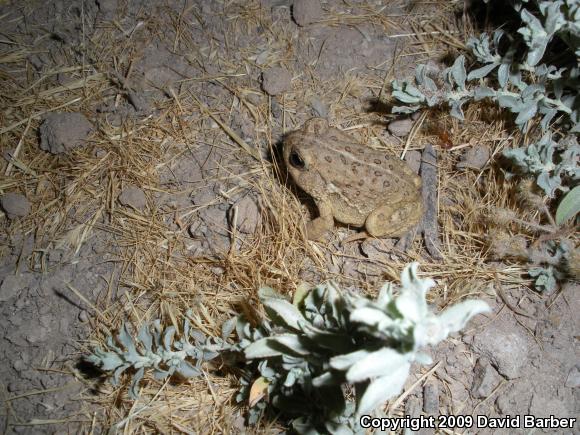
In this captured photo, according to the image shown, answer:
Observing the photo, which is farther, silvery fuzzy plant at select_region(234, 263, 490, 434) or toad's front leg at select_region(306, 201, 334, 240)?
toad's front leg at select_region(306, 201, 334, 240)

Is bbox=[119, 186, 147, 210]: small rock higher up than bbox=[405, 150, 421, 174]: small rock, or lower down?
lower down

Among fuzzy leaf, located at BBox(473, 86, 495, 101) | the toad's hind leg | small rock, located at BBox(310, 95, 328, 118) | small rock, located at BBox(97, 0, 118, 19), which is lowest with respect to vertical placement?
the toad's hind leg

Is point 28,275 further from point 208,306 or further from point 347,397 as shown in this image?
point 347,397

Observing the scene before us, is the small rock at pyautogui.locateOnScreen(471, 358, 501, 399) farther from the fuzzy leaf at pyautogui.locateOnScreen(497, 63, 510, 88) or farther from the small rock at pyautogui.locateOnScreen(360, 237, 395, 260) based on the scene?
the fuzzy leaf at pyautogui.locateOnScreen(497, 63, 510, 88)

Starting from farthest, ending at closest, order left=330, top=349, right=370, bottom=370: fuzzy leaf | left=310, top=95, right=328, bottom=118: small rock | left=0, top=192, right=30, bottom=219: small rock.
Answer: left=310, top=95, right=328, bottom=118: small rock
left=0, top=192, right=30, bottom=219: small rock
left=330, top=349, right=370, bottom=370: fuzzy leaf

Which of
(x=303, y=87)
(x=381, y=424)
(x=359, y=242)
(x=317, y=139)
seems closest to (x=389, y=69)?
(x=303, y=87)

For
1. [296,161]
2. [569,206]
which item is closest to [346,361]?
[296,161]

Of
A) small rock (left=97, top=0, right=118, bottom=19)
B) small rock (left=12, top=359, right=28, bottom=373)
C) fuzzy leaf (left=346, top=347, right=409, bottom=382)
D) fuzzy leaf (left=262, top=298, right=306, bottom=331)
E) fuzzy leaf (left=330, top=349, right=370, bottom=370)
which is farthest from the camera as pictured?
small rock (left=97, top=0, right=118, bottom=19)

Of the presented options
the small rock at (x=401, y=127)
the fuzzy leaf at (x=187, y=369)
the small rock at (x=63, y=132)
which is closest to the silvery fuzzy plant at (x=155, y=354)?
the fuzzy leaf at (x=187, y=369)

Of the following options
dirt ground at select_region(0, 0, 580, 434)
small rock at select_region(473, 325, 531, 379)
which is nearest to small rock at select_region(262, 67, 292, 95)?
dirt ground at select_region(0, 0, 580, 434)
